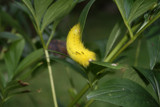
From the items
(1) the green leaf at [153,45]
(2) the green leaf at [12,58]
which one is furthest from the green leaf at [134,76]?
(2) the green leaf at [12,58]

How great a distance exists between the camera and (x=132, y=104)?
0.29m

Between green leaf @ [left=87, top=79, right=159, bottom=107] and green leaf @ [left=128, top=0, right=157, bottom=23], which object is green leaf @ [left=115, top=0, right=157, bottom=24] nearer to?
green leaf @ [left=128, top=0, right=157, bottom=23]

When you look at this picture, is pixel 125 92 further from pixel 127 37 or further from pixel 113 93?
pixel 127 37

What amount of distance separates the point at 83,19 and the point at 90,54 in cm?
7

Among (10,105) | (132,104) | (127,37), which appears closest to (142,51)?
(10,105)

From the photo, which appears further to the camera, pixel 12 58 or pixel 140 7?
pixel 12 58

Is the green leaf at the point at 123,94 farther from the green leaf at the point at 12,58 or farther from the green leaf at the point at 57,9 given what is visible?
the green leaf at the point at 12,58

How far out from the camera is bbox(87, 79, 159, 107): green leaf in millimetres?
287

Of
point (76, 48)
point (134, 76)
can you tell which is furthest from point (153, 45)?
point (76, 48)

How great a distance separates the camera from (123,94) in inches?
11.7

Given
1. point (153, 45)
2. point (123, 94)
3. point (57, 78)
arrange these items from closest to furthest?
point (123, 94) → point (153, 45) → point (57, 78)

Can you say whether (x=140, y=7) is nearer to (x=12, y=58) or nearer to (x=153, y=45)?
(x=153, y=45)

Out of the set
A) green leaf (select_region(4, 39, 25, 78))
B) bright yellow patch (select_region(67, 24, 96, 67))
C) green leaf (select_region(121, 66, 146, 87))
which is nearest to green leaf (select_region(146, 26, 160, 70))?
green leaf (select_region(121, 66, 146, 87))

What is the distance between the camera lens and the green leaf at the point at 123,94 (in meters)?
0.29
